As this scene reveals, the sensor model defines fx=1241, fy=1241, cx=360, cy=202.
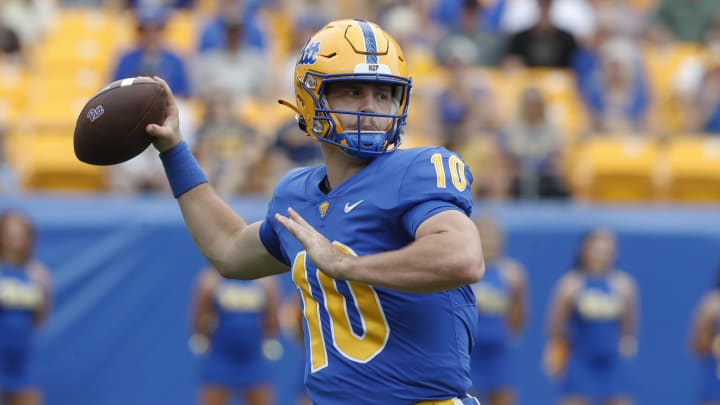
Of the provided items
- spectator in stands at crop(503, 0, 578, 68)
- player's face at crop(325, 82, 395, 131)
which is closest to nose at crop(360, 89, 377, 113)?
player's face at crop(325, 82, 395, 131)

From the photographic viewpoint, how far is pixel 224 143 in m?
8.96

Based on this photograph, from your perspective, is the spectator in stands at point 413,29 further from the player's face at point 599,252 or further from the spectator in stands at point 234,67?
the player's face at point 599,252

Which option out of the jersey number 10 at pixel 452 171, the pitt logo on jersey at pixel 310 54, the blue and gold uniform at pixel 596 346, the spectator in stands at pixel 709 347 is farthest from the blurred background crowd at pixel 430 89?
the jersey number 10 at pixel 452 171

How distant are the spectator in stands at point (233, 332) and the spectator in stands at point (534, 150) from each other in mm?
2172

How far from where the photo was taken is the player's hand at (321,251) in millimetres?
3051

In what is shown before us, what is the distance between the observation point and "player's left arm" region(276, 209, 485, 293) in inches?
117

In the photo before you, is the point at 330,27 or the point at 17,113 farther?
the point at 17,113

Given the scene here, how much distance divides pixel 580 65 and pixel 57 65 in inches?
175

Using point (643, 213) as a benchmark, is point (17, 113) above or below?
above

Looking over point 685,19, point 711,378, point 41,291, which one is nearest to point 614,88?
point 685,19

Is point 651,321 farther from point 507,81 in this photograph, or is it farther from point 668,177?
point 507,81

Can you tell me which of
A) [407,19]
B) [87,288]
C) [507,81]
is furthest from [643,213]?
[87,288]

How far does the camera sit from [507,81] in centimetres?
1036

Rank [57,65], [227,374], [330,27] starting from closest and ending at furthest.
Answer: [330,27], [227,374], [57,65]
